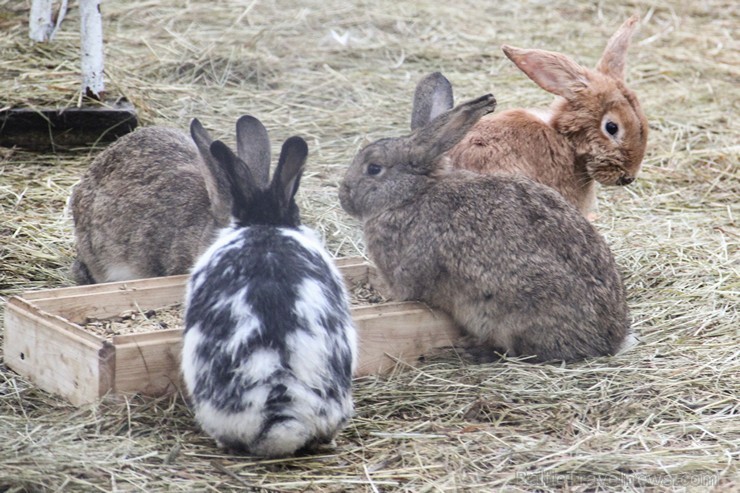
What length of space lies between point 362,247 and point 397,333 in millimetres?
1272

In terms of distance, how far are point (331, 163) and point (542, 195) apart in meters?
2.20

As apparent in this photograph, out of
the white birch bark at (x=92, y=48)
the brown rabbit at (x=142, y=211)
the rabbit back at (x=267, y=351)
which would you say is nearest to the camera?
the rabbit back at (x=267, y=351)

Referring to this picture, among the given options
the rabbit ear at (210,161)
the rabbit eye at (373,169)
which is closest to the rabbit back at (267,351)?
the rabbit ear at (210,161)

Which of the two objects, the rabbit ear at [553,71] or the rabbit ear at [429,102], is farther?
the rabbit ear at [553,71]

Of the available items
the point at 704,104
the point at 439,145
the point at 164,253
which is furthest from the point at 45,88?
the point at 704,104

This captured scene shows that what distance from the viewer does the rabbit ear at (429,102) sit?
190 inches

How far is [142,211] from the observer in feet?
15.2

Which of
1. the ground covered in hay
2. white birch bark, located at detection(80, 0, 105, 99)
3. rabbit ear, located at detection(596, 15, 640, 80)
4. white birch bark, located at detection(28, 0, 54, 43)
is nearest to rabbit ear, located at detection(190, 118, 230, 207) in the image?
the ground covered in hay

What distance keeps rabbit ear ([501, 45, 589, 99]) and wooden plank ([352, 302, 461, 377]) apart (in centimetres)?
151

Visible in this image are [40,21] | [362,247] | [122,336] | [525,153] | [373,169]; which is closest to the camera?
[122,336]

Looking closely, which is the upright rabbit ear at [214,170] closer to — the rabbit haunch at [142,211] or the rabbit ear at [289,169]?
the rabbit haunch at [142,211]

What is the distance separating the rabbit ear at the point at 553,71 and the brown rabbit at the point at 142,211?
1663mm

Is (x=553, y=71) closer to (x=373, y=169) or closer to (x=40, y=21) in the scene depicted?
(x=373, y=169)

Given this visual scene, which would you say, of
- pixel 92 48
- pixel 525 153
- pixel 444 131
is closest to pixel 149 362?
pixel 444 131
